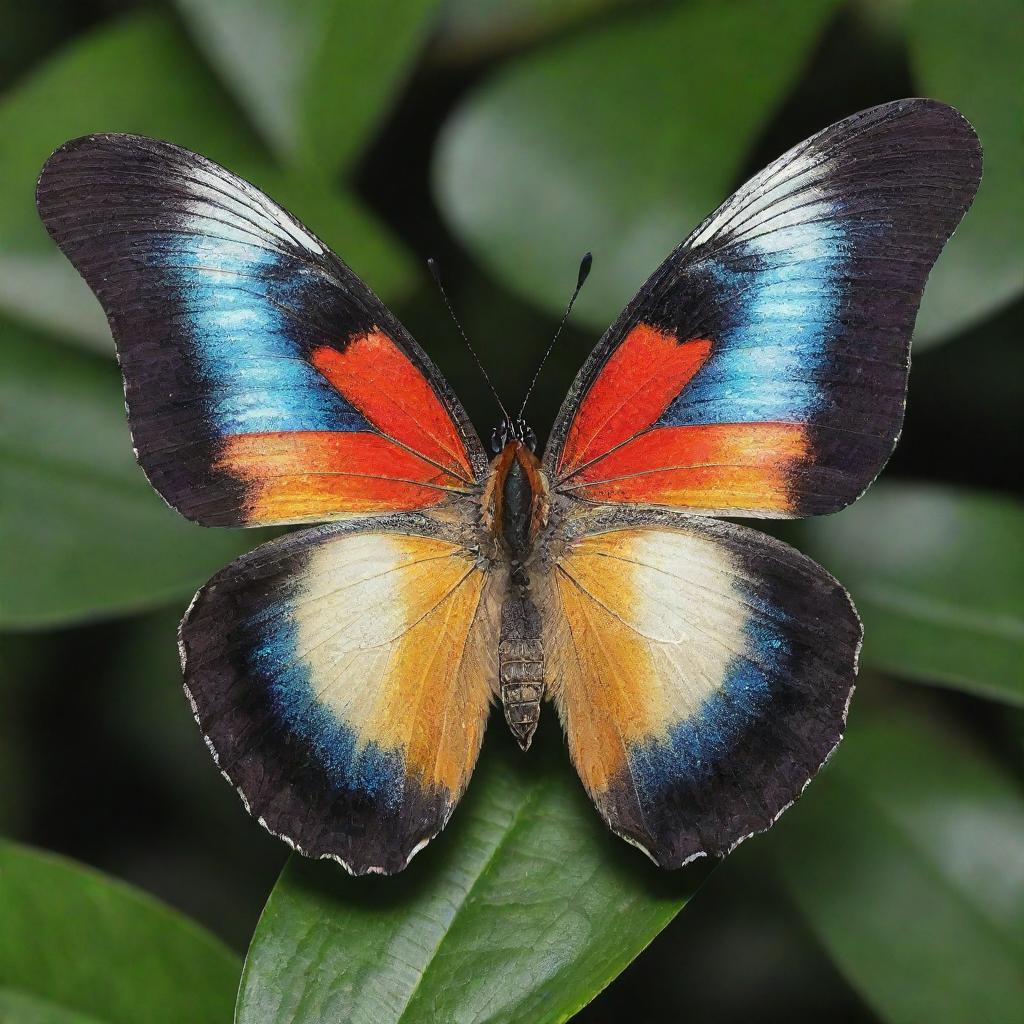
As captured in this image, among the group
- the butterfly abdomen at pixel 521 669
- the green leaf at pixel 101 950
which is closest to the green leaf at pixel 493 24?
the butterfly abdomen at pixel 521 669

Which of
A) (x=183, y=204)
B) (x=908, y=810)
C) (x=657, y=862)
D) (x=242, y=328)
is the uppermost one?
(x=183, y=204)

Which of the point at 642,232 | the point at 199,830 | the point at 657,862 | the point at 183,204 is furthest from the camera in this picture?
the point at 199,830

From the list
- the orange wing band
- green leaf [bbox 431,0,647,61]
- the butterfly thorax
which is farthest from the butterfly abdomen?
green leaf [bbox 431,0,647,61]

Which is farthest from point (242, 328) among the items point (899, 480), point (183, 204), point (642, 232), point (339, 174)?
point (899, 480)

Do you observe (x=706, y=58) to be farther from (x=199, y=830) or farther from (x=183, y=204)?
(x=199, y=830)

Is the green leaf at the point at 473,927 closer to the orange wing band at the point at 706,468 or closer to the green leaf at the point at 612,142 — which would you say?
the orange wing band at the point at 706,468

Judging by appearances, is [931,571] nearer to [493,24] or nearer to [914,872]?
[914,872]

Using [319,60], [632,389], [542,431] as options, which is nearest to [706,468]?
[632,389]
